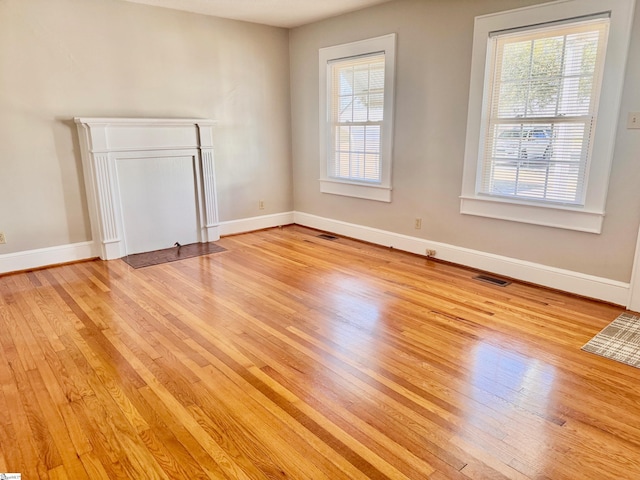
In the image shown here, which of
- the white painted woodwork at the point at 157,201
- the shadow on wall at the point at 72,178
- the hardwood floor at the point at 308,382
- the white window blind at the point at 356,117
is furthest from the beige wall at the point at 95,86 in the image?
the white window blind at the point at 356,117

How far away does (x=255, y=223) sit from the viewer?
548 centimetres

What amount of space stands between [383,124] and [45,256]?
11.6 ft

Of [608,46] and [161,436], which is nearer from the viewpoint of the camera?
[161,436]

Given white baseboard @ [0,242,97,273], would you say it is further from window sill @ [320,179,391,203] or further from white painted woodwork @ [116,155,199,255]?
window sill @ [320,179,391,203]

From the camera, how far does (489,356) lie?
7.88 feet

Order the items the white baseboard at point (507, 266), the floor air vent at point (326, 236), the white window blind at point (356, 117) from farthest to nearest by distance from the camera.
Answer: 1. the floor air vent at point (326, 236)
2. the white window blind at point (356, 117)
3. the white baseboard at point (507, 266)

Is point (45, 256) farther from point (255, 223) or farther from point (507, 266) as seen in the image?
point (507, 266)

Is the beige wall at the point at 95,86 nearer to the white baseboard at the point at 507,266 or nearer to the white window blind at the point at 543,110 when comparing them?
the white baseboard at the point at 507,266

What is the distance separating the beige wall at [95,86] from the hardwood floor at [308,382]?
76 centimetres

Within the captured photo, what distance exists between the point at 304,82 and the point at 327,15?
837 mm

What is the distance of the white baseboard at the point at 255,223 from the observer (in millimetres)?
5215

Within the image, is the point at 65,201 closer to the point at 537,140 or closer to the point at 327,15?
the point at 327,15

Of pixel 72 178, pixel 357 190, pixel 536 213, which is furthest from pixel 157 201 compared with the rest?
pixel 536 213

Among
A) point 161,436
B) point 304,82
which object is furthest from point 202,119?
point 161,436
